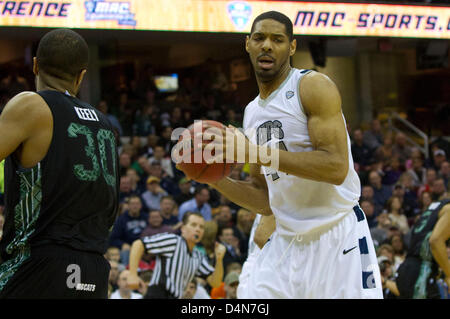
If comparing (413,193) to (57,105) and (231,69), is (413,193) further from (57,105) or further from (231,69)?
(57,105)

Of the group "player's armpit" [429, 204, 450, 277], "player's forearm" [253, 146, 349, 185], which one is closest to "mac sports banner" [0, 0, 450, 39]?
"player's armpit" [429, 204, 450, 277]

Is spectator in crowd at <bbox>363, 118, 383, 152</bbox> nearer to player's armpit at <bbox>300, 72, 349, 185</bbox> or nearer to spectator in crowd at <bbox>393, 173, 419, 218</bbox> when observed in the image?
spectator in crowd at <bbox>393, 173, 419, 218</bbox>

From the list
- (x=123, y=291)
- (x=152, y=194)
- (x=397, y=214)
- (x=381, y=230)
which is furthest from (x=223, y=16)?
(x=123, y=291)

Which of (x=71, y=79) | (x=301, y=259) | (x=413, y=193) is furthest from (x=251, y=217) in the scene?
(x=71, y=79)

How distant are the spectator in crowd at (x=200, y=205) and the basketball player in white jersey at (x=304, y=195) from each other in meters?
6.64

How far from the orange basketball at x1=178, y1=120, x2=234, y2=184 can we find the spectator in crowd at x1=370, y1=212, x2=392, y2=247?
21.7ft

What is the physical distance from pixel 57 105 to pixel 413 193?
1047cm

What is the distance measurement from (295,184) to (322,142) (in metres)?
0.42

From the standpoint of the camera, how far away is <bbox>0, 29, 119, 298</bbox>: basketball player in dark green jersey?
3.15 metres

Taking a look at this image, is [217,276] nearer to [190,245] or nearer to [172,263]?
[190,245]

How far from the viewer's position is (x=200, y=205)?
10.8m

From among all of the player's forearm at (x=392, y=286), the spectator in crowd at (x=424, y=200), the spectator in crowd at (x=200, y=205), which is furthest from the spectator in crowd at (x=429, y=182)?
the player's forearm at (x=392, y=286)

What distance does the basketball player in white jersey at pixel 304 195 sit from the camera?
3650 mm

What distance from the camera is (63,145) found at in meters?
3.22
